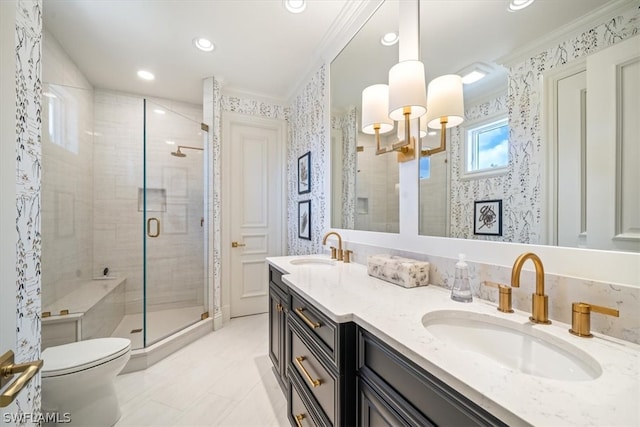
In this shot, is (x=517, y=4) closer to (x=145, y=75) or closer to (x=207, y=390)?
(x=207, y=390)

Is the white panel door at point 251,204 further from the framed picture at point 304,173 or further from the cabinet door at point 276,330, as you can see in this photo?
the cabinet door at point 276,330

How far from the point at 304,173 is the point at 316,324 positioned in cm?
188

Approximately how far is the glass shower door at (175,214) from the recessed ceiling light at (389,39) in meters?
2.08

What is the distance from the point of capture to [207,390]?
1.74 meters

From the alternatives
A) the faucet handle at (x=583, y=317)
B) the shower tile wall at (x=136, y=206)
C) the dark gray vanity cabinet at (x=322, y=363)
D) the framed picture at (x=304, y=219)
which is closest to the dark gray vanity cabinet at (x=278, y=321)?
the dark gray vanity cabinet at (x=322, y=363)

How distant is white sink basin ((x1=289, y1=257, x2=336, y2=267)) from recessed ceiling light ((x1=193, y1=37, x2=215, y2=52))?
1.96m

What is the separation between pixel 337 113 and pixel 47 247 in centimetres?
255

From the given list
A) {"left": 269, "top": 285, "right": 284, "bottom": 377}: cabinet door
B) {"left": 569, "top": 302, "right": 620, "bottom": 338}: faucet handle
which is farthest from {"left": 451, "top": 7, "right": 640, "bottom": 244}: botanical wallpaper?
{"left": 269, "top": 285, "right": 284, "bottom": 377}: cabinet door

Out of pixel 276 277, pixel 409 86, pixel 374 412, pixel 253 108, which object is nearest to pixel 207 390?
pixel 276 277

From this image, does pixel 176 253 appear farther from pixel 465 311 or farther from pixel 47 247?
pixel 465 311

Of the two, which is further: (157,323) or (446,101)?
(157,323)

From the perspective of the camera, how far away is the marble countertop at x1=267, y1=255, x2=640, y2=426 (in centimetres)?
43

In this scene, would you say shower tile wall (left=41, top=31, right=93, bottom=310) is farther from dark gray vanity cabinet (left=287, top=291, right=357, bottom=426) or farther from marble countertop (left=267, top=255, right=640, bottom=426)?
marble countertop (left=267, top=255, right=640, bottom=426)

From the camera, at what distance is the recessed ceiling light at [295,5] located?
172 centimetres
